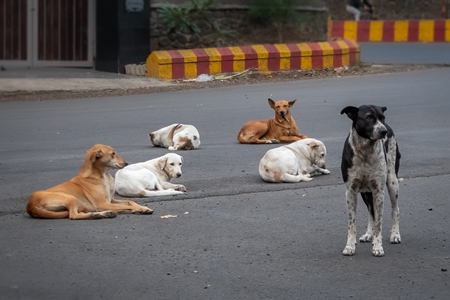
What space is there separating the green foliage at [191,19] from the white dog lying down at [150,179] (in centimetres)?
1144

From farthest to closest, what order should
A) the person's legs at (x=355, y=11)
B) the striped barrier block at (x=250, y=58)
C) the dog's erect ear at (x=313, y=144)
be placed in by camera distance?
the person's legs at (x=355, y=11)
the striped barrier block at (x=250, y=58)
the dog's erect ear at (x=313, y=144)

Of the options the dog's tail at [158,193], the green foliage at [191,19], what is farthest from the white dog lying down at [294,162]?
the green foliage at [191,19]

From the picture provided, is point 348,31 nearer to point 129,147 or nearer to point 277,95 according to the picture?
point 277,95

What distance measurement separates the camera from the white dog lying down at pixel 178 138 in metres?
13.2

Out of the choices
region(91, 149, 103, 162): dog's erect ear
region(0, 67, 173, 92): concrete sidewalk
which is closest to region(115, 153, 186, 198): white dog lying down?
region(91, 149, 103, 162): dog's erect ear

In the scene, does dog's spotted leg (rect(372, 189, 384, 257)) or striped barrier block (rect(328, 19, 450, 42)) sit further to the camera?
striped barrier block (rect(328, 19, 450, 42))

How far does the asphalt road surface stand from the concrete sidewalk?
304 centimetres

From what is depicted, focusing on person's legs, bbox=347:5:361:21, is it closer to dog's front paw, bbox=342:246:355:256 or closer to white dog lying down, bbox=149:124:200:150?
white dog lying down, bbox=149:124:200:150

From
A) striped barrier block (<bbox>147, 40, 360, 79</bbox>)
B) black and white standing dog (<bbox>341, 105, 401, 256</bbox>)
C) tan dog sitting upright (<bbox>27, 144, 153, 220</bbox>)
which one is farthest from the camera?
striped barrier block (<bbox>147, 40, 360, 79</bbox>)

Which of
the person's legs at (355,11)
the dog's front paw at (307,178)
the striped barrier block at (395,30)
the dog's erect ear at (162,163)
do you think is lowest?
the dog's front paw at (307,178)

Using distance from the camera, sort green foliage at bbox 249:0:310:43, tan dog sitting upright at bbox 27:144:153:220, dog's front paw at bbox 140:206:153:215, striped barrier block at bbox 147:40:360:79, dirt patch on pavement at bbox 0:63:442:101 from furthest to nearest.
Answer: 1. green foliage at bbox 249:0:310:43
2. striped barrier block at bbox 147:40:360:79
3. dirt patch on pavement at bbox 0:63:442:101
4. dog's front paw at bbox 140:206:153:215
5. tan dog sitting upright at bbox 27:144:153:220

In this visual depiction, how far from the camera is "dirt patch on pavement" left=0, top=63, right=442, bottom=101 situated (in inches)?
738

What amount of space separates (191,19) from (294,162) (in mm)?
11638

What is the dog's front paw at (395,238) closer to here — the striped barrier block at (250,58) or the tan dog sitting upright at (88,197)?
the tan dog sitting upright at (88,197)
